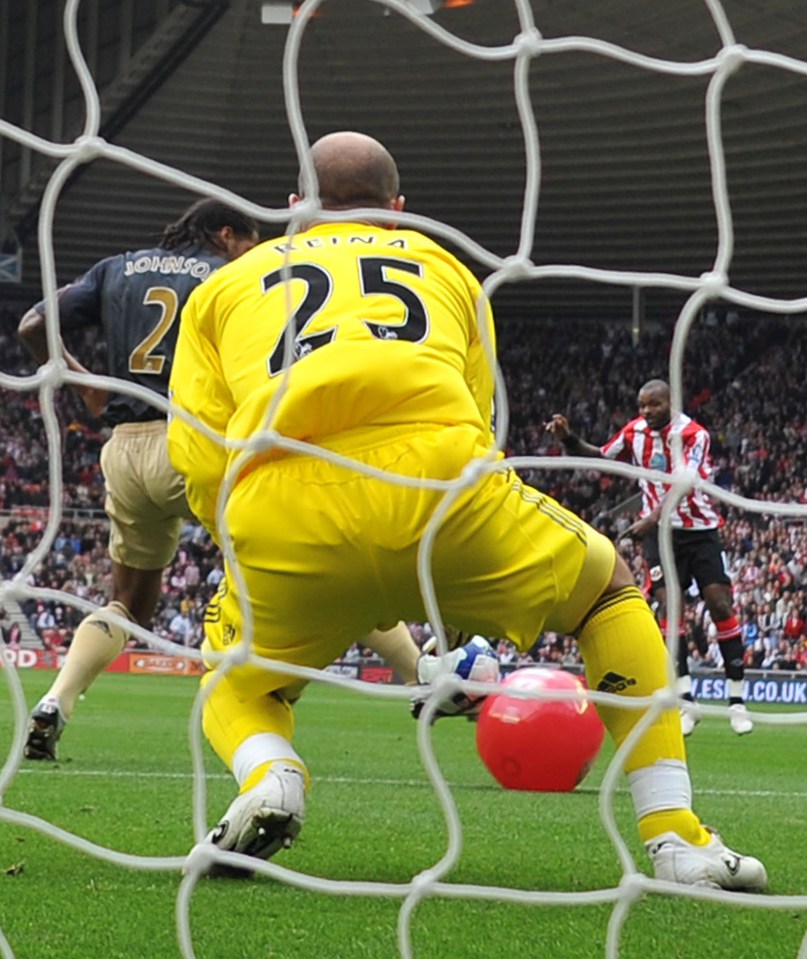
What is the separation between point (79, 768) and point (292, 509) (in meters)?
3.15

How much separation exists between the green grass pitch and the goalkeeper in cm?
19

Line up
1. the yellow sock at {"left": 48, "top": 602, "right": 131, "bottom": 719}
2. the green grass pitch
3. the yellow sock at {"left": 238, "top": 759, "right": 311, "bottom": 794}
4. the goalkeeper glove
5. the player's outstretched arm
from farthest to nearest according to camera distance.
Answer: the player's outstretched arm → the yellow sock at {"left": 48, "top": 602, "right": 131, "bottom": 719} → the goalkeeper glove → the yellow sock at {"left": 238, "top": 759, "right": 311, "bottom": 794} → the green grass pitch

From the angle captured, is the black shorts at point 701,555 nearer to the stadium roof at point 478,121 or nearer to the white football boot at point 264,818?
the white football boot at point 264,818

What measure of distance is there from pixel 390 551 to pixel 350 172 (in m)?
0.77

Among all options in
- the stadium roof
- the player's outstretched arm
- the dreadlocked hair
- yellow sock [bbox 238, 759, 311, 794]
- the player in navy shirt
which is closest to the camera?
yellow sock [bbox 238, 759, 311, 794]

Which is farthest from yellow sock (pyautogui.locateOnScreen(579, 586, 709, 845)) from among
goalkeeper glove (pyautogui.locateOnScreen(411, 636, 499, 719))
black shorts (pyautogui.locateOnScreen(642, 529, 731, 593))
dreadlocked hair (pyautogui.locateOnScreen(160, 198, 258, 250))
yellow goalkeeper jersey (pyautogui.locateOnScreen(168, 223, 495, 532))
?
black shorts (pyautogui.locateOnScreen(642, 529, 731, 593))

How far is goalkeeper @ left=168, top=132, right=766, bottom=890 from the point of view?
2920mm

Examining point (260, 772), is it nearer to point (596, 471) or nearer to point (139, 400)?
point (139, 400)

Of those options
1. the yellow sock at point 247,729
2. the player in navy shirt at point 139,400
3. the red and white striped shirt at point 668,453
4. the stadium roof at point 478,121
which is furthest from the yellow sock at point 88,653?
the stadium roof at point 478,121

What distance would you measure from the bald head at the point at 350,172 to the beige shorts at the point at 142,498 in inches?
101

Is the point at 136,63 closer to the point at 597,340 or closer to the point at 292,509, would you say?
the point at 597,340

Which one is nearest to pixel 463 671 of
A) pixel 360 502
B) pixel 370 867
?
pixel 370 867

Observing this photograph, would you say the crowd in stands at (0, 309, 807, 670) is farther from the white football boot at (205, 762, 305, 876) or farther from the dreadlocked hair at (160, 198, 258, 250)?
the white football boot at (205, 762, 305, 876)

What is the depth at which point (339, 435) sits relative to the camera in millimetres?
2951
